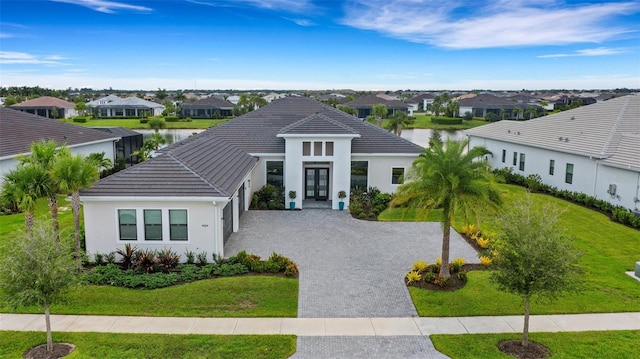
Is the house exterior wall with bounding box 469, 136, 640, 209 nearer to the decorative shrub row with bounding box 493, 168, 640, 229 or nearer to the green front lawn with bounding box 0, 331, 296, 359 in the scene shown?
the decorative shrub row with bounding box 493, 168, 640, 229

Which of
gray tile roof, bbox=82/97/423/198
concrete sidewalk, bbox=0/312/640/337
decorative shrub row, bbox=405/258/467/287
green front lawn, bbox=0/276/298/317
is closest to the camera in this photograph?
concrete sidewalk, bbox=0/312/640/337

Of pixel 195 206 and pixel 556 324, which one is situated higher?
pixel 195 206

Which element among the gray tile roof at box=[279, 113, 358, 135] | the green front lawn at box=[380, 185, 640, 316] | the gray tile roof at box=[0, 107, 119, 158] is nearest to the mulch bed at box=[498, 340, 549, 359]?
the green front lawn at box=[380, 185, 640, 316]

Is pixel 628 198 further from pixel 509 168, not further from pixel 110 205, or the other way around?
pixel 110 205

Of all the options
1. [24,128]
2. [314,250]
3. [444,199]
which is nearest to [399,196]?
[444,199]

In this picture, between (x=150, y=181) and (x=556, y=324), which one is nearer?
(x=556, y=324)

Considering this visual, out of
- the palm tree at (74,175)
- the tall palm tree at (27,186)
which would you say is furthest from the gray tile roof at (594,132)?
the tall palm tree at (27,186)

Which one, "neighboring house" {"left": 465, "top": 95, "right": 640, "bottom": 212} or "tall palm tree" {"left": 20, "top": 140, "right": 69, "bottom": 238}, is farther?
"neighboring house" {"left": 465, "top": 95, "right": 640, "bottom": 212}
